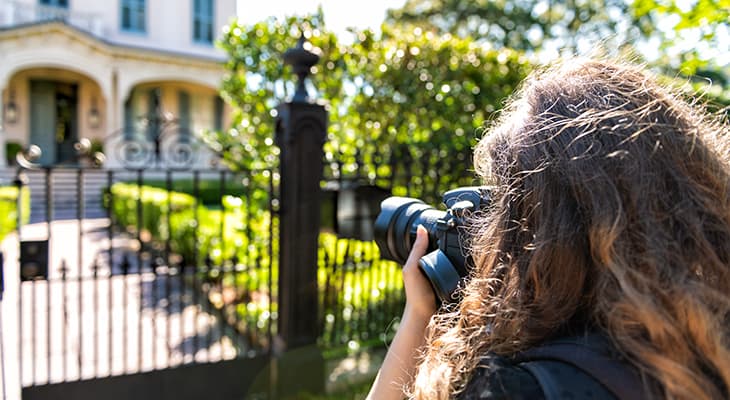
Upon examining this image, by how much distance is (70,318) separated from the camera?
5.45 m

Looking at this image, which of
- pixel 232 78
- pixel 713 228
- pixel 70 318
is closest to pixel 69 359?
pixel 70 318

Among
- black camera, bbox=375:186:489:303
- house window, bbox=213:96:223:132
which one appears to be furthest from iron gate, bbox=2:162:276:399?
house window, bbox=213:96:223:132

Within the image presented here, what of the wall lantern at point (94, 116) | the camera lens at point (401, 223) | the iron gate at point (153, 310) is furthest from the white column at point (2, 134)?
the camera lens at point (401, 223)

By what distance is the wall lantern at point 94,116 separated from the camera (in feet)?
59.1

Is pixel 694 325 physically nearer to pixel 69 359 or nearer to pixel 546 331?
pixel 546 331

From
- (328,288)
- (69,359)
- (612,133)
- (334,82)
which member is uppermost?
(334,82)

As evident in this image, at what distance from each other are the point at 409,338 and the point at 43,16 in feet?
64.6

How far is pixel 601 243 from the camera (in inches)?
32.2

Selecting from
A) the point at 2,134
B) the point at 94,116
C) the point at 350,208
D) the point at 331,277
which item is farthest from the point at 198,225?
the point at 94,116

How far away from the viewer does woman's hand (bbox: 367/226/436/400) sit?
1171 millimetres

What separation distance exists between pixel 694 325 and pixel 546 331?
0.72ft

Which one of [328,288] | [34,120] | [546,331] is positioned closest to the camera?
[546,331]

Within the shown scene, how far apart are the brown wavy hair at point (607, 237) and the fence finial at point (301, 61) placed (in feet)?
7.85

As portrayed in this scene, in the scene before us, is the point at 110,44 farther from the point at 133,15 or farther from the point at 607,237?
the point at 607,237
